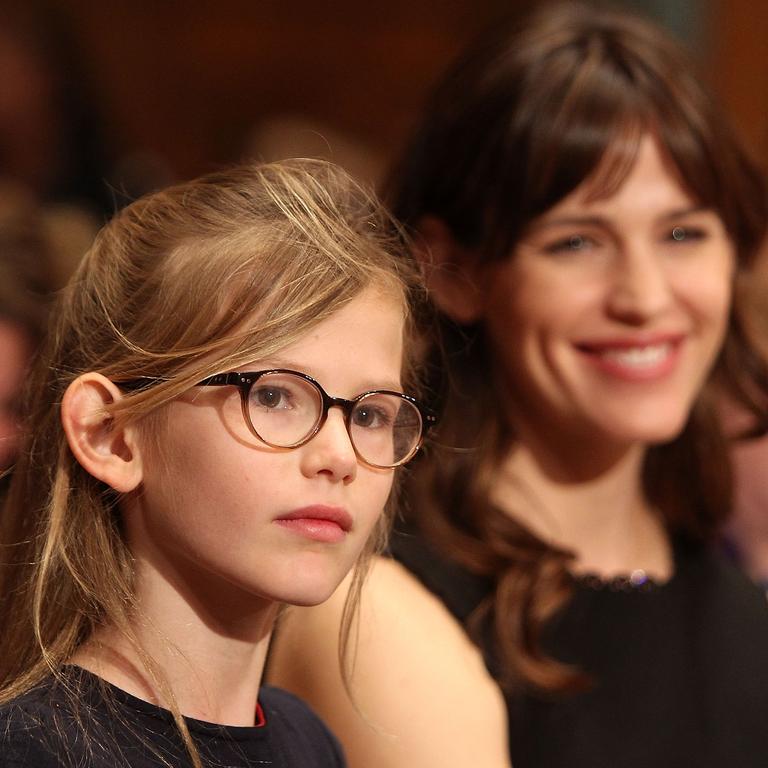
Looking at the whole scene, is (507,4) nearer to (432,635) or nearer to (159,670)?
(432,635)

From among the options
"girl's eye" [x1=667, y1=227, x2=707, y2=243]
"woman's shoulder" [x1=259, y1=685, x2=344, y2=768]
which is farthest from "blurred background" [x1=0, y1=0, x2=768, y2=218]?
"woman's shoulder" [x1=259, y1=685, x2=344, y2=768]

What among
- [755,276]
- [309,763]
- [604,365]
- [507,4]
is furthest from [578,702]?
[507,4]

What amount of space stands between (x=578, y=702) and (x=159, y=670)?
0.78m

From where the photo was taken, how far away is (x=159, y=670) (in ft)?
3.52

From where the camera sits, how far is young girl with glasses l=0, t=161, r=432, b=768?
1.04 metres

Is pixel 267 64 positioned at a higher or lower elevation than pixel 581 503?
higher

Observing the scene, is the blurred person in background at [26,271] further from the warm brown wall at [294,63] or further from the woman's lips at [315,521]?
the warm brown wall at [294,63]

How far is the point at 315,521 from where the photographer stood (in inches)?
41.1

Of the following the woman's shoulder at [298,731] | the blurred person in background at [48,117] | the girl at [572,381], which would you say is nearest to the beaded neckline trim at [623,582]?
the girl at [572,381]

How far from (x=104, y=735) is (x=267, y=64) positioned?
322 cm

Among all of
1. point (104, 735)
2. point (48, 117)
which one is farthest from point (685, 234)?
point (48, 117)

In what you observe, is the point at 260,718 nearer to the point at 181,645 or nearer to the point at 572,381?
the point at 181,645

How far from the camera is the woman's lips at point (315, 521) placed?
1.04 meters

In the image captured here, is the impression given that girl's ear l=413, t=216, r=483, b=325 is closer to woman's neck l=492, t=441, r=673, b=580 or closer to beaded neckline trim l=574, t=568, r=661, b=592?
woman's neck l=492, t=441, r=673, b=580
